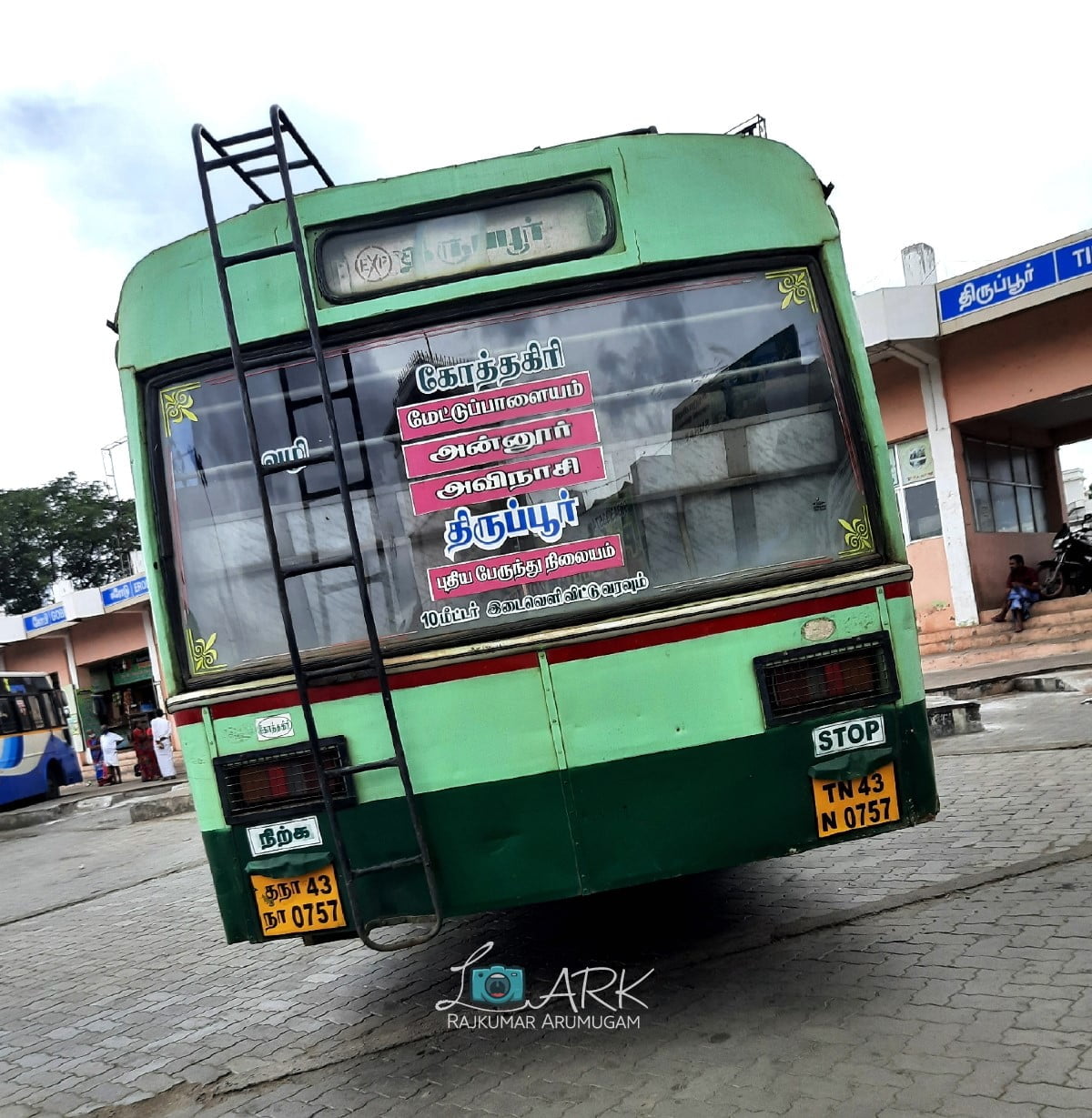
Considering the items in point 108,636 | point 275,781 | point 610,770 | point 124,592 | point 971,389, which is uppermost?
point 971,389

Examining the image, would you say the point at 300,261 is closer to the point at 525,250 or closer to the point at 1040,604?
the point at 525,250

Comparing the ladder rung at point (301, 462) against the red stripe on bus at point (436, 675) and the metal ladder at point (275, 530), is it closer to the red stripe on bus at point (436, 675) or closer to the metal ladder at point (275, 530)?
the metal ladder at point (275, 530)

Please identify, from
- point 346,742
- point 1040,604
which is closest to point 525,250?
point 346,742

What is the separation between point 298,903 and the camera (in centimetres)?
376

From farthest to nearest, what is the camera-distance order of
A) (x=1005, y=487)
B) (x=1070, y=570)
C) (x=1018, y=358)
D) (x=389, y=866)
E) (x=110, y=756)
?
1. (x=110, y=756)
2. (x=1005, y=487)
3. (x=1070, y=570)
4. (x=1018, y=358)
5. (x=389, y=866)

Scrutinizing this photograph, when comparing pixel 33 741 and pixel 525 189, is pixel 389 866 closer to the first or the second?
pixel 525 189

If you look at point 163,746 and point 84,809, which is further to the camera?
point 163,746

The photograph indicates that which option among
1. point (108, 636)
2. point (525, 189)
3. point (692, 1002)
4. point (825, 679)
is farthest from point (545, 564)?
point (108, 636)

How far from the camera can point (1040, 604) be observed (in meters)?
15.6

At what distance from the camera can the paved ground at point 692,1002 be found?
326cm

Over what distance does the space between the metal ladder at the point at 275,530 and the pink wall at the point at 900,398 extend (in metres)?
14.4

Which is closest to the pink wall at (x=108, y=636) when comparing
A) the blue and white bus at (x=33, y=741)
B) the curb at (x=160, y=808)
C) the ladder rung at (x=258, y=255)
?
the blue and white bus at (x=33, y=741)

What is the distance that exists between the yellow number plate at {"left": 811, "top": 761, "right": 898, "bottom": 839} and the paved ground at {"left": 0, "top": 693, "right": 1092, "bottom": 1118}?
0.63m

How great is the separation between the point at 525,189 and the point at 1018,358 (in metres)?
13.8
